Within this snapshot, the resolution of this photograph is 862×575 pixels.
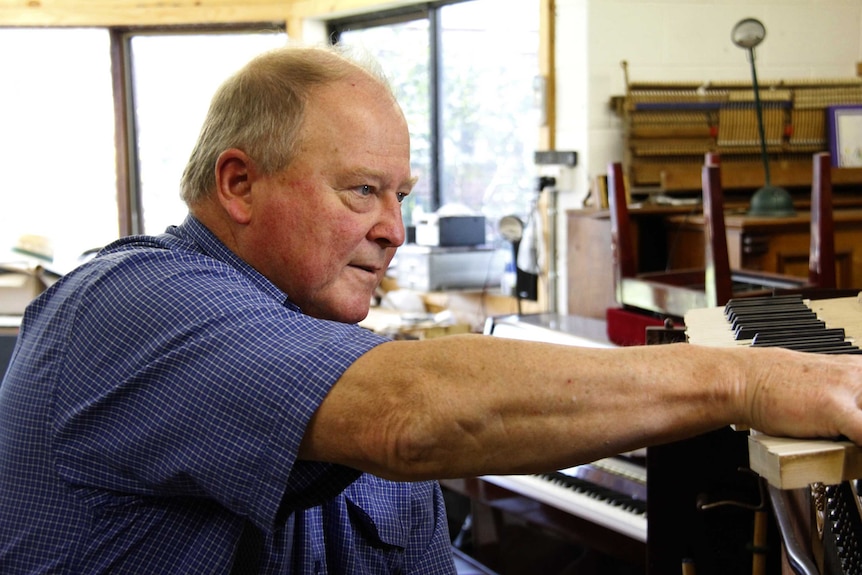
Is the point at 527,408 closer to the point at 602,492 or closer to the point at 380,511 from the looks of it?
the point at 380,511

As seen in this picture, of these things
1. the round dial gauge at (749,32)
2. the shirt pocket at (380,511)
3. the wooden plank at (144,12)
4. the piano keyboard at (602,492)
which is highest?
the wooden plank at (144,12)

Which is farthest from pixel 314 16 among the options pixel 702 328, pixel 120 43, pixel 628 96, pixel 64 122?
pixel 702 328

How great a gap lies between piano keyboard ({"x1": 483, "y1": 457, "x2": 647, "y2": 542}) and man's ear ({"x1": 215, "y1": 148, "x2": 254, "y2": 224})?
5.20 feet

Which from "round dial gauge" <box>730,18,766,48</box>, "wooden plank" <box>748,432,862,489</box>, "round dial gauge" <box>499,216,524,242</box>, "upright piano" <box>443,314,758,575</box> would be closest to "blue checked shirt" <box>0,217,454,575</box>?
"wooden plank" <box>748,432,862,489</box>

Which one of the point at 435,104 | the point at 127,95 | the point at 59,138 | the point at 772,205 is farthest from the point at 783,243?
the point at 59,138

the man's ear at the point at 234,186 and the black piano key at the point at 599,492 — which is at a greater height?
the man's ear at the point at 234,186

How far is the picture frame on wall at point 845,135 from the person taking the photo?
4.29 metres

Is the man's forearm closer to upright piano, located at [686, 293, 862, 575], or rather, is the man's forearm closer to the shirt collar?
upright piano, located at [686, 293, 862, 575]

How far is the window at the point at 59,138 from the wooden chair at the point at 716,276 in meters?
3.92

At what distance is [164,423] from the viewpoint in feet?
3.02

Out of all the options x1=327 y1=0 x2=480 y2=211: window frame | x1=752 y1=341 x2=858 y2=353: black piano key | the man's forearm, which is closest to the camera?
the man's forearm

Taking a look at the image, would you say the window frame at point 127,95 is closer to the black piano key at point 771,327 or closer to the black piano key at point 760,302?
the black piano key at point 760,302

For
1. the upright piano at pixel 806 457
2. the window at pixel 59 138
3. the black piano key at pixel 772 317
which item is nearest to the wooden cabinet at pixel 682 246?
the upright piano at pixel 806 457

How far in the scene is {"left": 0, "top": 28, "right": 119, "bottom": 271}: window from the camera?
5.89 m
